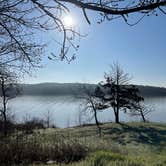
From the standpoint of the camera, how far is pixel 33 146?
6.19 m

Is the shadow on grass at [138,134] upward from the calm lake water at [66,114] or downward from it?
upward

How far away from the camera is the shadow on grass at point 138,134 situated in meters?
26.2

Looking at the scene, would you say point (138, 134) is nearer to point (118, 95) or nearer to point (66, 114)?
point (118, 95)

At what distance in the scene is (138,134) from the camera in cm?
2986

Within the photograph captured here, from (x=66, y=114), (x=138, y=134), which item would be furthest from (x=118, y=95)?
(x=66, y=114)

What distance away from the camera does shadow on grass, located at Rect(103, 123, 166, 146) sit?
26153 millimetres

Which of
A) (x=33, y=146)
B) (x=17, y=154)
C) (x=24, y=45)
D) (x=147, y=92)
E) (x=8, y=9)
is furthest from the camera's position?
(x=147, y=92)

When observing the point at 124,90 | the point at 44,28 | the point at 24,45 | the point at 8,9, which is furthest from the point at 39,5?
the point at 124,90

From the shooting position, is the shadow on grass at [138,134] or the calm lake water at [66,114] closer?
the shadow on grass at [138,134]

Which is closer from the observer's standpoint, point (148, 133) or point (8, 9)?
point (8, 9)

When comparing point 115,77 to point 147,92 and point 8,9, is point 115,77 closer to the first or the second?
point 8,9

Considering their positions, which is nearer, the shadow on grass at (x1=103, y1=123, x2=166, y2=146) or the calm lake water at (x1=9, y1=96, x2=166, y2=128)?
the shadow on grass at (x1=103, y1=123, x2=166, y2=146)

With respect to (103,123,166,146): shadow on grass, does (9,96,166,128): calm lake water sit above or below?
below

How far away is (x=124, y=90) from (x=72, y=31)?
125 ft
